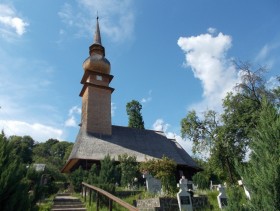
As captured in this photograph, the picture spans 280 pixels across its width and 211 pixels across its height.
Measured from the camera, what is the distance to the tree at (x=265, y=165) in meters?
5.02

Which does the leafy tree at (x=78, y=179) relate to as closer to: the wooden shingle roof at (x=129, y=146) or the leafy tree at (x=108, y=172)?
the leafy tree at (x=108, y=172)

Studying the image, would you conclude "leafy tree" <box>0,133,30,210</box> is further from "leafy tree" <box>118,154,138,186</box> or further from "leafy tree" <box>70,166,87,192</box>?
"leafy tree" <box>70,166,87,192</box>

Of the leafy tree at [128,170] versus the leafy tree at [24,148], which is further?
the leafy tree at [128,170]

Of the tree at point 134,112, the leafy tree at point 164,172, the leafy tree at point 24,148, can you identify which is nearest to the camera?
the leafy tree at point 164,172

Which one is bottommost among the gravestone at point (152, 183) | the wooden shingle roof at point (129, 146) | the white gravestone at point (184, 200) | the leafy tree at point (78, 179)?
the white gravestone at point (184, 200)

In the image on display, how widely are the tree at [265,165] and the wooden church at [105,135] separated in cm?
2225

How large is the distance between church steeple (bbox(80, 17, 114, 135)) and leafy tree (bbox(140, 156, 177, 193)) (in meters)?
15.8

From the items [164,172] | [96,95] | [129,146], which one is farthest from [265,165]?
[96,95]

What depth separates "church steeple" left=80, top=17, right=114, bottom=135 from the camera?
30.7 metres

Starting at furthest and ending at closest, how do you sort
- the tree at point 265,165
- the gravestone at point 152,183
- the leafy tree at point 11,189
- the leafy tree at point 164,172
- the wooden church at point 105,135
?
1. the wooden church at point 105,135
2. the gravestone at point 152,183
3. the leafy tree at point 164,172
4. the tree at point 265,165
5. the leafy tree at point 11,189

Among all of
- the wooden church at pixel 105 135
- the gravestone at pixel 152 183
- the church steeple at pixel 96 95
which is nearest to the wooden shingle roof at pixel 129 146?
the wooden church at pixel 105 135

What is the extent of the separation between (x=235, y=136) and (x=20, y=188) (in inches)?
1045

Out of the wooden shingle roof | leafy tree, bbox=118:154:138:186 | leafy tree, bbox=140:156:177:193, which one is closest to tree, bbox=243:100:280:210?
leafy tree, bbox=140:156:177:193

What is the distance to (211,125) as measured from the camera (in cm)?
3078
